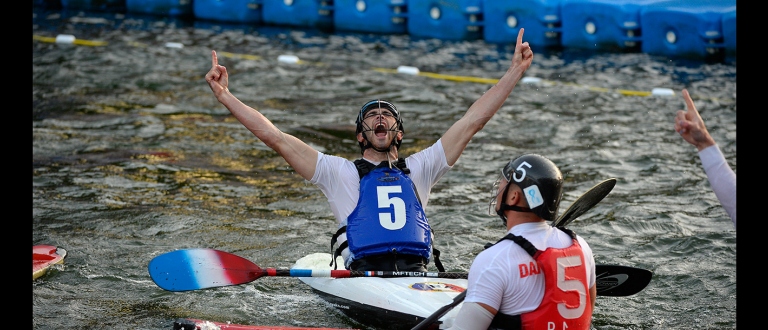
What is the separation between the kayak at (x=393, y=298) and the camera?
5.23 metres

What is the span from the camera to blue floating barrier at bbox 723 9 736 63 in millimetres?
14664

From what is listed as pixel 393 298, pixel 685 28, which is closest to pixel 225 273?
pixel 393 298

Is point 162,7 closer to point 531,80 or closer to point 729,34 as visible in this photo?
point 531,80

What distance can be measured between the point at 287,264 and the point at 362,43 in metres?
10.3

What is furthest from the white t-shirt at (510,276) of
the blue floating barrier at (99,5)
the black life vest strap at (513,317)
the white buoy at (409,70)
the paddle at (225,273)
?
the blue floating barrier at (99,5)

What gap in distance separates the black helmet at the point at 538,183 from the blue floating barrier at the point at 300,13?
48.3 ft

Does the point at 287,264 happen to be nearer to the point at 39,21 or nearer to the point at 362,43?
the point at 362,43

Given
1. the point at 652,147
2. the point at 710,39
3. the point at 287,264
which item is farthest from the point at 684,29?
the point at 287,264

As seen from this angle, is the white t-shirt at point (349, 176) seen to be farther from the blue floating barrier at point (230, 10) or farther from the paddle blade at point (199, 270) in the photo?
the blue floating barrier at point (230, 10)

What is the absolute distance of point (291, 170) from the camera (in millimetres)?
9523

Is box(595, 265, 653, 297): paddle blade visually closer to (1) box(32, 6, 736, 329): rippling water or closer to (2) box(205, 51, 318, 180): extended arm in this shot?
(1) box(32, 6, 736, 329): rippling water

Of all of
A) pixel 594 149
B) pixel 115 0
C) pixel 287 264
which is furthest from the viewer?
pixel 115 0

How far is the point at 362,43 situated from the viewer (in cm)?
1695

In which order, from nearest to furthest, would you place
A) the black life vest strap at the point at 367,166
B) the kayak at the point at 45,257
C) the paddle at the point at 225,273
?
the paddle at the point at 225,273, the black life vest strap at the point at 367,166, the kayak at the point at 45,257
